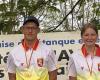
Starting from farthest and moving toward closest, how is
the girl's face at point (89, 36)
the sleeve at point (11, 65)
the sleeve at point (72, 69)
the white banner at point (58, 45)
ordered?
the white banner at point (58, 45) → the sleeve at point (11, 65) → the sleeve at point (72, 69) → the girl's face at point (89, 36)

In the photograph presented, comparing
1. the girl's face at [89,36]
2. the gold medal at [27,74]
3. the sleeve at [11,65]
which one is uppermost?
the girl's face at [89,36]

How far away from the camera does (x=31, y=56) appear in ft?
12.0

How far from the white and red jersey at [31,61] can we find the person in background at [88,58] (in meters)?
0.31

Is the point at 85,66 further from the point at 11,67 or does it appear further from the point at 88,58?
the point at 11,67

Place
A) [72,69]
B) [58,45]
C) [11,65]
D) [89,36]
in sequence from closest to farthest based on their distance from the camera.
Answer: [89,36]
[72,69]
[11,65]
[58,45]

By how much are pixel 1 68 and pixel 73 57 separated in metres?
2.77

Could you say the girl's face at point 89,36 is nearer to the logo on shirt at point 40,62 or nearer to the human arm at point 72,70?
the human arm at point 72,70

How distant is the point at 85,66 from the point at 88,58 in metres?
0.08

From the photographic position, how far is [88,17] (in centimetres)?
1062


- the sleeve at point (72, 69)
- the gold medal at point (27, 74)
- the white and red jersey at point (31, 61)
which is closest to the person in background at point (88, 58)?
the sleeve at point (72, 69)

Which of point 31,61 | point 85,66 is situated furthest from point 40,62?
point 85,66

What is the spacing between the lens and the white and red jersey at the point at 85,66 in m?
3.47

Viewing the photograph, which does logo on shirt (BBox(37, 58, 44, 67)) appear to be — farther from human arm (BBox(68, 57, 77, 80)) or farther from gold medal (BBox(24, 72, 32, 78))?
human arm (BBox(68, 57, 77, 80))

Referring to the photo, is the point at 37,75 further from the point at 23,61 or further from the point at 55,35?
the point at 55,35
